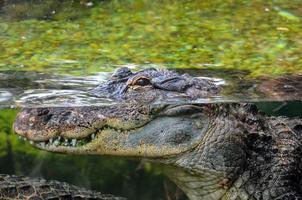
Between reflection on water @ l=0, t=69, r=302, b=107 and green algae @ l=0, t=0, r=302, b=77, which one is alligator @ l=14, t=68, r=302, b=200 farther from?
green algae @ l=0, t=0, r=302, b=77

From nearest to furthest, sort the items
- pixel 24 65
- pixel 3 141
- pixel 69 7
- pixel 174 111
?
pixel 24 65 → pixel 174 111 → pixel 69 7 → pixel 3 141

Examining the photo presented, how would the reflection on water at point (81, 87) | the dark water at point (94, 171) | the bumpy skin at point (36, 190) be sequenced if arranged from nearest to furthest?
the reflection on water at point (81, 87)
the bumpy skin at point (36, 190)
the dark water at point (94, 171)

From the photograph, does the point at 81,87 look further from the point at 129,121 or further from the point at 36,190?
the point at 36,190

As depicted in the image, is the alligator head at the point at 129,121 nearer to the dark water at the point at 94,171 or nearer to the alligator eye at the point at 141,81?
the alligator eye at the point at 141,81

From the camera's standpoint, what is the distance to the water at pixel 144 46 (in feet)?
13.6

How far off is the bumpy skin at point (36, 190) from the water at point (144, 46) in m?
0.80

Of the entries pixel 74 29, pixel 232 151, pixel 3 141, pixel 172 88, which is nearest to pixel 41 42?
pixel 74 29

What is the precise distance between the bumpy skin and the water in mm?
802

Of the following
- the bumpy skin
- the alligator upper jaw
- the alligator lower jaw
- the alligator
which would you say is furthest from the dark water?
the alligator lower jaw

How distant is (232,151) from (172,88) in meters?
0.61

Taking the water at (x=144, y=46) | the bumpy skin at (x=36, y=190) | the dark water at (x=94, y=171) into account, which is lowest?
the dark water at (x=94, y=171)

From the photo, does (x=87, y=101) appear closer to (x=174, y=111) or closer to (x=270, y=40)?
(x=174, y=111)

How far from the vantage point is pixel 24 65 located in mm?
4109

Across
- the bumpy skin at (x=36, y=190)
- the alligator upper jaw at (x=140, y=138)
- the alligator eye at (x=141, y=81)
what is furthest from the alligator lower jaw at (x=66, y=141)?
the bumpy skin at (x=36, y=190)
